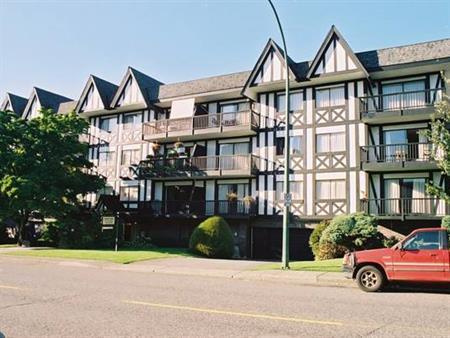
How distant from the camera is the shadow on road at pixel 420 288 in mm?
12336

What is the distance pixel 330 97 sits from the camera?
94.2ft

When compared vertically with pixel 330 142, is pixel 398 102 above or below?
above

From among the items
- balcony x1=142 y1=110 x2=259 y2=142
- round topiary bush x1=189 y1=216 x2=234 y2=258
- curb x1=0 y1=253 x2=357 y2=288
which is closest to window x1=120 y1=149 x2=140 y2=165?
balcony x1=142 y1=110 x2=259 y2=142

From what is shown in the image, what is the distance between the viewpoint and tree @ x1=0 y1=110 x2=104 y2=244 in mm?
28078

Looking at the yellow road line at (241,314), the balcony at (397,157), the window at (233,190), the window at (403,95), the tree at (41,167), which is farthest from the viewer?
the window at (233,190)

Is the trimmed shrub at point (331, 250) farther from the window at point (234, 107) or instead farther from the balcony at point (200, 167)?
the window at point (234, 107)

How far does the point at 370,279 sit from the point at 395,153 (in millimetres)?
15421

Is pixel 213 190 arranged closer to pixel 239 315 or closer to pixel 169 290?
pixel 169 290

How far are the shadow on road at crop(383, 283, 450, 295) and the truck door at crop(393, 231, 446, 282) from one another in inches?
24.6

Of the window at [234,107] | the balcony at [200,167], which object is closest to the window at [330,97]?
the window at [234,107]

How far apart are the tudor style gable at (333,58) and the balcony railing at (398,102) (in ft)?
5.90

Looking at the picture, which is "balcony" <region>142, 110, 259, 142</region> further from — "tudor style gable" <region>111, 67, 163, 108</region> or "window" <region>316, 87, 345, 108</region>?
"window" <region>316, 87, 345, 108</region>

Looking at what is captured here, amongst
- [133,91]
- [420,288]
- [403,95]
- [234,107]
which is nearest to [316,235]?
[403,95]

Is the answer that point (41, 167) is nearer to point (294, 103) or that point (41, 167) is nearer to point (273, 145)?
point (273, 145)
